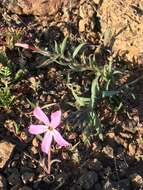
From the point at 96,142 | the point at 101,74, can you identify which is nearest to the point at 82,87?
the point at 101,74

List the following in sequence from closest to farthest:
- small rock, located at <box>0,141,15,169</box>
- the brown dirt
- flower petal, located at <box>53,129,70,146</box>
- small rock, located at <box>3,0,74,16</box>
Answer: flower petal, located at <box>53,129,70,146</box>
small rock, located at <box>0,141,15,169</box>
the brown dirt
small rock, located at <box>3,0,74,16</box>

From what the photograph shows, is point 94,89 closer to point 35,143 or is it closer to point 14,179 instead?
point 35,143

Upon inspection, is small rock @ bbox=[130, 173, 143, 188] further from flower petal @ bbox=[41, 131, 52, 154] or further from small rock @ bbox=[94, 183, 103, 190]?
flower petal @ bbox=[41, 131, 52, 154]

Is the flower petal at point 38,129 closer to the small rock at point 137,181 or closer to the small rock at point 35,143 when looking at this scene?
the small rock at point 35,143

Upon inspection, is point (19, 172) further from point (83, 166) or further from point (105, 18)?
point (105, 18)

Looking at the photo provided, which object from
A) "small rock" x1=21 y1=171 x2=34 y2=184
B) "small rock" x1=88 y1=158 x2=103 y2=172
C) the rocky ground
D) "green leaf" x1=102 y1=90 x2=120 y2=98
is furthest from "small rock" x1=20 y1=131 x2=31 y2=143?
"green leaf" x1=102 y1=90 x2=120 y2=98

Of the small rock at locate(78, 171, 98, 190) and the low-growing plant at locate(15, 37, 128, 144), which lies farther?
the low-growing plant at locate(15, 37, 128, 144)

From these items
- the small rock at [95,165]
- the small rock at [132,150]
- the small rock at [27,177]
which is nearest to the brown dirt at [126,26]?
the small rock at [132,150]
